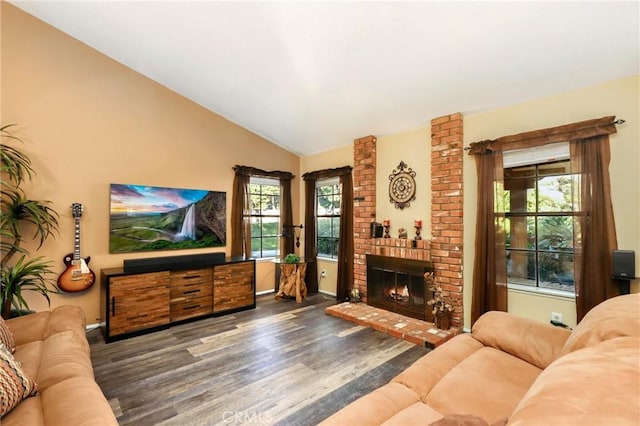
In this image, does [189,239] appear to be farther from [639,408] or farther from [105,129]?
[639,408]

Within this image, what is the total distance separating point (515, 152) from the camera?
10.1 ft

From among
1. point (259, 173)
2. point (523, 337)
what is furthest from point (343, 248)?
point (523, 337)

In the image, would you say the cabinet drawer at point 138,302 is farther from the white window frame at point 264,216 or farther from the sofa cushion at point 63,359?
the white window frame at point 264,216

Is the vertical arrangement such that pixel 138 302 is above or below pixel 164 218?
below

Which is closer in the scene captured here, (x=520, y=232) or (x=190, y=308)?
(x=520, y=232)

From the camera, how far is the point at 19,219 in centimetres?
301

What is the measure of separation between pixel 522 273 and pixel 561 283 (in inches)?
13.3

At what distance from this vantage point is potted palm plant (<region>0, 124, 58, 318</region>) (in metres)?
2.84

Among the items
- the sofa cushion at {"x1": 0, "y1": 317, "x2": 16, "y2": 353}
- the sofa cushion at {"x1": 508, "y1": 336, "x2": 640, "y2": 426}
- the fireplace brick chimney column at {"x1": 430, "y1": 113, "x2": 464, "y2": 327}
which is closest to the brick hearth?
the fireplace brick chimney column at {"x1": 430, "y1": 113, "x2": 464, "y2": 327}

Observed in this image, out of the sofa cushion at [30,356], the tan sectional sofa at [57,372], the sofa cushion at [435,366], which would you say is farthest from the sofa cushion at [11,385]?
the sofa cushion at [435,366]

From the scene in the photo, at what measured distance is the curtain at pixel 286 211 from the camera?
5344 millimetres

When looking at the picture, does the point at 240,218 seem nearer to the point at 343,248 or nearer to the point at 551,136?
the point at 343,248

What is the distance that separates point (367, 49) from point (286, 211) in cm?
325

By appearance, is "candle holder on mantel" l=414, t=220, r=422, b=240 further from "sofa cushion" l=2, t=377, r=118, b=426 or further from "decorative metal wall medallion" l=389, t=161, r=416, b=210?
"sofa cushion" l=2, t=377, r=118, b=426
